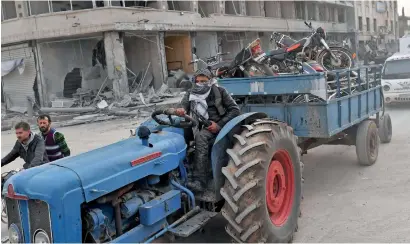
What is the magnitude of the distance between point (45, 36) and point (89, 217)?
765 inches

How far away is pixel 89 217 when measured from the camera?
3129 mm

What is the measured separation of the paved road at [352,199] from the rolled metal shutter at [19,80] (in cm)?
1802

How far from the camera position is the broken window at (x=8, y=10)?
22.6 m

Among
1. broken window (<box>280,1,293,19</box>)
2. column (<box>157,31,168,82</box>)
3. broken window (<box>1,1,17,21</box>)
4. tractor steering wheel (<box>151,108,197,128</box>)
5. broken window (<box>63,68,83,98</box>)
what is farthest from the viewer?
broken window (<box>280,1,293,19</box>)

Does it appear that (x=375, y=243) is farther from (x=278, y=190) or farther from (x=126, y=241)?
(x=126, y=241)

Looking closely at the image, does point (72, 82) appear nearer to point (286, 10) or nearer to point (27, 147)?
point (27, 147)

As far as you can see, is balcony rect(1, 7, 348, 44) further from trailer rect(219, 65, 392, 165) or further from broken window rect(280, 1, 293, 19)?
broken window rect(280, 1, 293, 19)

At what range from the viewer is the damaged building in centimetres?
2025

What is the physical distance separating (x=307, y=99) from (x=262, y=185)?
247cm

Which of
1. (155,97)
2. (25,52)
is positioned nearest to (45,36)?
(25,52)

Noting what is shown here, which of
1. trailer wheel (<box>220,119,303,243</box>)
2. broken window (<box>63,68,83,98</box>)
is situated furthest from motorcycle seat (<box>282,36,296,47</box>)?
broken window (<box>63,68,83,98</box>)

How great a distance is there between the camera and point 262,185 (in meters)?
3.84

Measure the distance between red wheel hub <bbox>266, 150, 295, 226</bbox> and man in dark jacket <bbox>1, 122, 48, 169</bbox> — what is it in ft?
8.13

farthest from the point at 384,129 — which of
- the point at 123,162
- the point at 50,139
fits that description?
the point at 123,162
